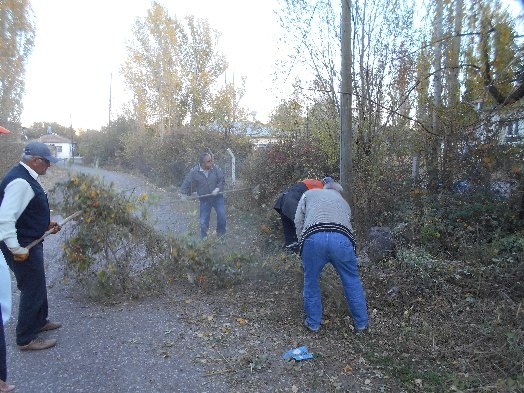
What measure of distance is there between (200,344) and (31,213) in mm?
2013

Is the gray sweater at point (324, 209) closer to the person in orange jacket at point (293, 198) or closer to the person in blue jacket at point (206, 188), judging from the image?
the person in orange jacket at point (293, 198)

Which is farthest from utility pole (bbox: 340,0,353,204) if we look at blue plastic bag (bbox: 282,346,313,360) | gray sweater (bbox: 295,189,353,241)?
blue plastic bag (bbox: 282,346,313,360)

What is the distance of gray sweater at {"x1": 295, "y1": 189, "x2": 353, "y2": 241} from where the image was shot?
4.51 meters

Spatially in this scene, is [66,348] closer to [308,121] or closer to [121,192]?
[121,192]

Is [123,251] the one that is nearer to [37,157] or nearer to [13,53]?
[37,157]

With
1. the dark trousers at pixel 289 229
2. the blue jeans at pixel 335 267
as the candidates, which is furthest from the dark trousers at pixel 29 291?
the dark trousers at pixel 289 229

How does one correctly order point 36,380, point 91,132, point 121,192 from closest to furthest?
point 36,380 → point 121,192 → point 91,132

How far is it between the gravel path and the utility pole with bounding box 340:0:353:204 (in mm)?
2925

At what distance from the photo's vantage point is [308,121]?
10141mm

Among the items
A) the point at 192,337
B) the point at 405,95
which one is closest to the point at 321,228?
the point at 192,337

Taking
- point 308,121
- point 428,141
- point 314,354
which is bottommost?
point 314,354

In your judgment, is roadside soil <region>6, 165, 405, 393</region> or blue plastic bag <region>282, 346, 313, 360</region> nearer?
roadside soil <region>6, 165, 405, 393</region>

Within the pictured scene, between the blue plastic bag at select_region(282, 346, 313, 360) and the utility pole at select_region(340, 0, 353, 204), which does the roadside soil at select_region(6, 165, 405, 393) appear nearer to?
the blue plastic bag at select_region(282, 346, 313, 360)

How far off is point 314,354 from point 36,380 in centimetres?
238
